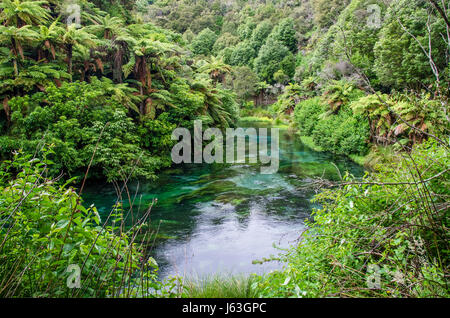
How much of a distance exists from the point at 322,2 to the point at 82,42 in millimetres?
30720

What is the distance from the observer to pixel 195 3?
51500 millimetres

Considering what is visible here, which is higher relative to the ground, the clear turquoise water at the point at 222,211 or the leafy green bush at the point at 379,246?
the leafy green bush at the point at 379,246

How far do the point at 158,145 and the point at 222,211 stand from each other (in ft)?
15.0

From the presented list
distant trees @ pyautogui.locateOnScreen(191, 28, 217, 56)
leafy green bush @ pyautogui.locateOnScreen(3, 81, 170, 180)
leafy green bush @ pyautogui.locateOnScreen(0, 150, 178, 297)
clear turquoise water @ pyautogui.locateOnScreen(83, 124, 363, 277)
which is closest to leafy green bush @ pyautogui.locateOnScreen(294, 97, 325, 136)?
clear turquoise water @ pyautogui.locateOnScreen(83, 124, 363, 277)

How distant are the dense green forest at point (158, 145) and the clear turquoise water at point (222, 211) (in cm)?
65

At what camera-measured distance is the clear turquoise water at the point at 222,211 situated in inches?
214

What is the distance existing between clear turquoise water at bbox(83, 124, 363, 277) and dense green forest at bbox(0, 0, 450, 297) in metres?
0.65

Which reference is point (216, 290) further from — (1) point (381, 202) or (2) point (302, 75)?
(2) point (302, 75)

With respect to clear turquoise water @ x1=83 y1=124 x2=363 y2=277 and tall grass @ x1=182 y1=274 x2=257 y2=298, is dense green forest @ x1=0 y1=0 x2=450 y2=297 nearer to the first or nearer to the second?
tall grass @ x1=182 y1=274 x2=257 y2=298

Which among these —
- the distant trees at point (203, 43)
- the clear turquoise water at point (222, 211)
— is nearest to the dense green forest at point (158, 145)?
the clear turquoise water at point (222, 211)

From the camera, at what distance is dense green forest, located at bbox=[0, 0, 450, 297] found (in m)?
1.95

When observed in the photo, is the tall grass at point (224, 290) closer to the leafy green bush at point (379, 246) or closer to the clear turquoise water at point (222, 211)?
the leafy green bush at point (379, 246)

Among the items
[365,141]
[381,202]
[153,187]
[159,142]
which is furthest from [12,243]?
[365,141]

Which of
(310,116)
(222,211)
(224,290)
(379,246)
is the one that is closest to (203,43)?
(310,116)
